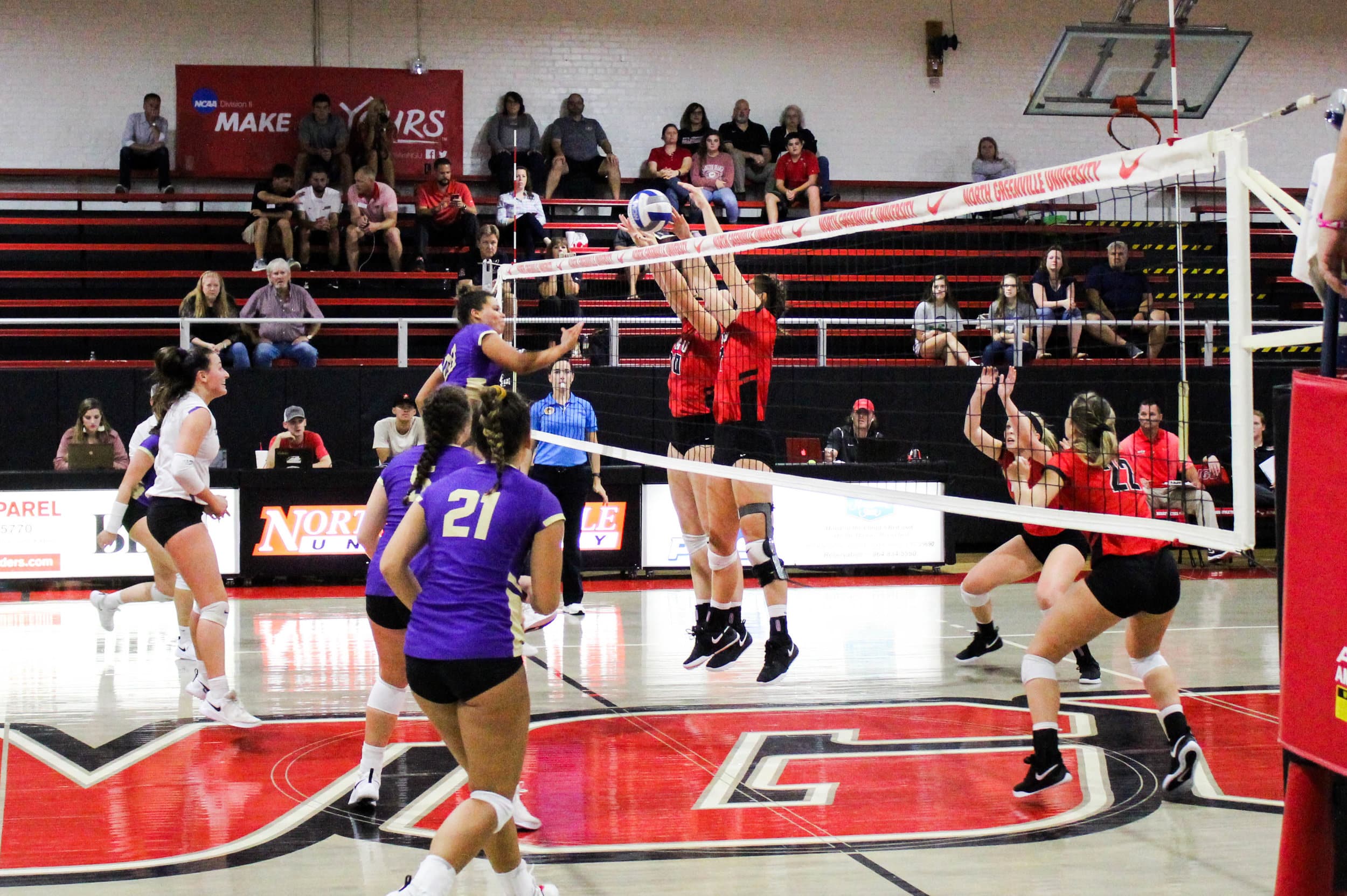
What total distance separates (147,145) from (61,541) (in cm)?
829

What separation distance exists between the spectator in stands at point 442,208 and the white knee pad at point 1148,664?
1291 cm

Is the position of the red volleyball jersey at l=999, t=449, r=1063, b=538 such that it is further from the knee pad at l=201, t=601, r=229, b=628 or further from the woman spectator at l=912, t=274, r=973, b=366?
the knee pad at l=201, t=601, r=229, b=628

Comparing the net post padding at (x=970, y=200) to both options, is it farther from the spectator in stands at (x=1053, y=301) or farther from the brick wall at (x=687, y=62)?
the brick wall at (x=687, y=62)

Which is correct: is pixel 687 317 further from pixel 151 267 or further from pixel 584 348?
pixel 151 267

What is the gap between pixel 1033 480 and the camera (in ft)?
19.3

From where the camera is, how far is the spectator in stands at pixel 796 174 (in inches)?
738

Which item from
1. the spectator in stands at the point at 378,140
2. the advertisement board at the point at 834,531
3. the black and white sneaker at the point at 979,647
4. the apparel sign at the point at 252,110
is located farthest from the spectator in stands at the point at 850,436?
the apparel sign at the point at 252,110

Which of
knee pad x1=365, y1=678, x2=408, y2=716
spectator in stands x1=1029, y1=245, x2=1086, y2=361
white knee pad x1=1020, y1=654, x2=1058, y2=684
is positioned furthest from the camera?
A: spectator in stands x1=1029, y1=245, x2=1086, y2=361

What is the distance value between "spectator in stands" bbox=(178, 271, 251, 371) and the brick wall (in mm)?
6081

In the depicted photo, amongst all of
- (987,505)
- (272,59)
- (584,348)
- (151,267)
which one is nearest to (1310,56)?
(584,348)

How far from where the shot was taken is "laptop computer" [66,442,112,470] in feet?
39.4

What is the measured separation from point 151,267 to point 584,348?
782 cm

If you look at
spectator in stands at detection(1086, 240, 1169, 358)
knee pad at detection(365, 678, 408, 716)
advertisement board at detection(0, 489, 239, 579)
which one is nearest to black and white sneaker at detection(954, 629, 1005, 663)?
spectator in stands at detection(1086, 240, 1169, 358)

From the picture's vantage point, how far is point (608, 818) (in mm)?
5262
